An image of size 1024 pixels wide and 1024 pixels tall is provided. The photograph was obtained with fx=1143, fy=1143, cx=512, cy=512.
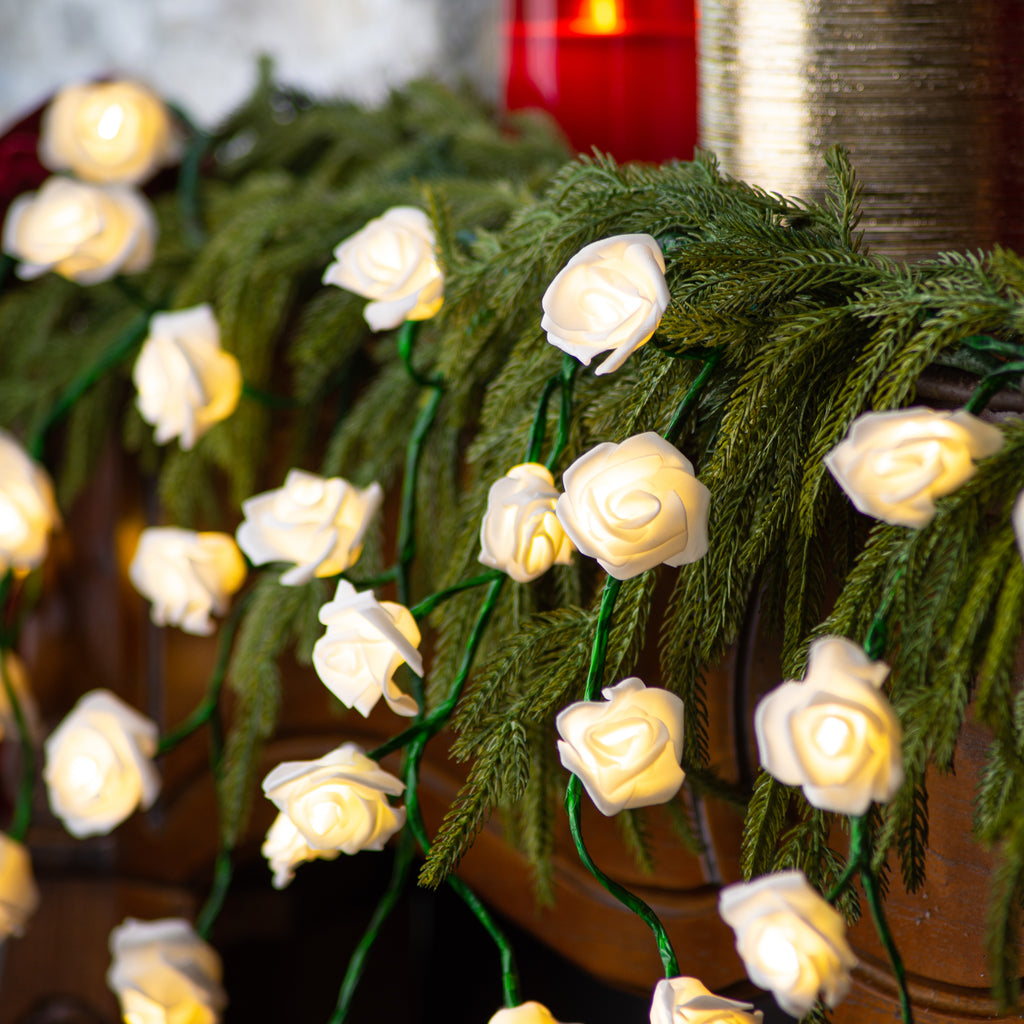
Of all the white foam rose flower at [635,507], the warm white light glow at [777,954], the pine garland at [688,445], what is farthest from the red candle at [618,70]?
the warm white light glow at [777,954]

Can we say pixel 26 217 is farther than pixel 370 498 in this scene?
Yes

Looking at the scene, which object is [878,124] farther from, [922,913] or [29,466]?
[29,466]

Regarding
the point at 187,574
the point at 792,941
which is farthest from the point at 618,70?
the point at 792,941

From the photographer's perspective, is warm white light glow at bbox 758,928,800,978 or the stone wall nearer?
warm white light glow at bbox 758,928,800,978

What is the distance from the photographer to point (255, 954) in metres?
0.97

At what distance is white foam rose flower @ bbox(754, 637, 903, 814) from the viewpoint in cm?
34

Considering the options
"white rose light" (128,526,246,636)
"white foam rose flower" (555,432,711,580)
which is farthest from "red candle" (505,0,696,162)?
"white foam rose flower" (555,432,711,580)

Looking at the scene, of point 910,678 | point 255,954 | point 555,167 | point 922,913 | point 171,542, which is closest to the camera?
point 910,678

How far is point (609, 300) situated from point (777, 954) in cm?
22

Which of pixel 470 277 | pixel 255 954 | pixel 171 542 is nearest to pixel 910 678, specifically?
pixel 470 277

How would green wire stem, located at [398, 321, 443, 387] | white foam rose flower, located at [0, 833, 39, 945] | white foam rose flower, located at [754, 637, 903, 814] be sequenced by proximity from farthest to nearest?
white foam rose flower, located at [0, 833, 39, 945], green wire stem, located at [398, 321, 443, 387], white foam rose flower, located at [754, 637, 903, 814]

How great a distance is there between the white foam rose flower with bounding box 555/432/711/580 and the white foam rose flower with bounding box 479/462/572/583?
0.12ft

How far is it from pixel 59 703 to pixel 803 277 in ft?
2.09

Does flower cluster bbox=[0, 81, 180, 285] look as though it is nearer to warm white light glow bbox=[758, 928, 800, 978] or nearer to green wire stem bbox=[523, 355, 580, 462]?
green wire stem bbox=[523, 355, 580, 462]
